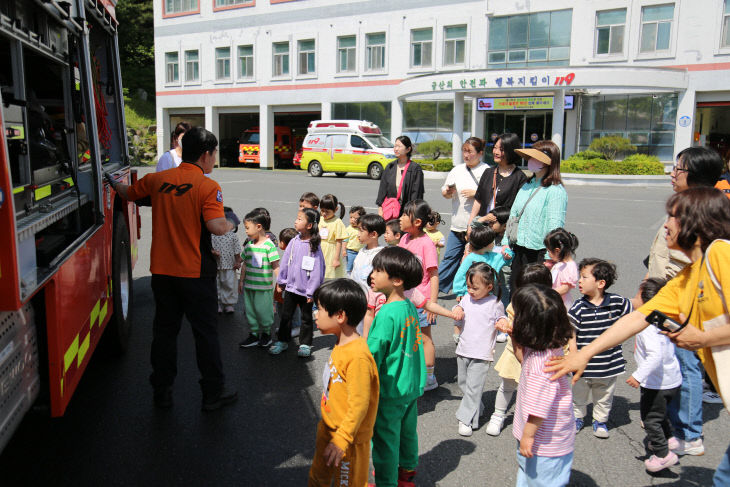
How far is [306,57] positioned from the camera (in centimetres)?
3388

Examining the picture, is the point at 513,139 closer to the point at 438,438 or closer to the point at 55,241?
the point at 438,438

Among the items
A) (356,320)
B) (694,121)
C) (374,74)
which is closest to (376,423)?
(356,320)

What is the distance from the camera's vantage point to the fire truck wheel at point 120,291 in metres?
4.75

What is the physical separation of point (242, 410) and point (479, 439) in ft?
5.20

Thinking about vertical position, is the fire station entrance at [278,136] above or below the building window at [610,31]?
below

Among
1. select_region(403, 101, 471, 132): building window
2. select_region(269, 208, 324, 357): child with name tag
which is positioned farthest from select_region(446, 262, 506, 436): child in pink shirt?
select_region(403, 101, 471, 132): building window

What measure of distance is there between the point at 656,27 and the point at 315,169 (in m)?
15.5

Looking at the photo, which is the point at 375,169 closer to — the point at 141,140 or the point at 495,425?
the point at 141,140

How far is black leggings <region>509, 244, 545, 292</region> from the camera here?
5.20 metres

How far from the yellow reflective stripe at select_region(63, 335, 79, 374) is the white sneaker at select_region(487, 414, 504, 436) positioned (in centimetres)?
249

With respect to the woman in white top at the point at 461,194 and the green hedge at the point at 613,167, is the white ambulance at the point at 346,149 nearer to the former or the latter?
the green hedge at the point at 613,167

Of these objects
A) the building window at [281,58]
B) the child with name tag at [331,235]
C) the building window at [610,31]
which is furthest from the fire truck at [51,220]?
the building window at [281,58]

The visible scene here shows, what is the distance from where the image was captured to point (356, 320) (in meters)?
2.77

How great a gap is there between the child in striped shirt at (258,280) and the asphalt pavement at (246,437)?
0.20 metres
